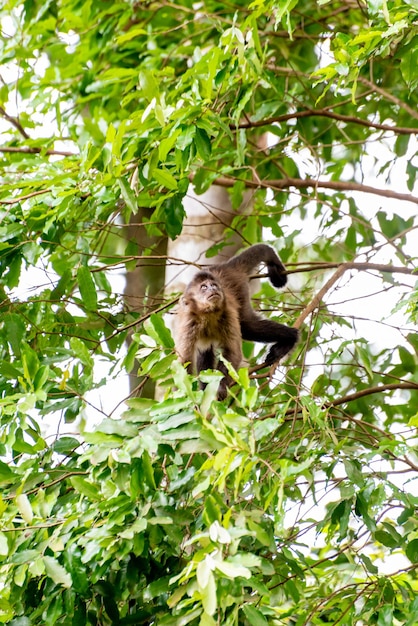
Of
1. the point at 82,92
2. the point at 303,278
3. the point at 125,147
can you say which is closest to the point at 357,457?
the point at 125,147

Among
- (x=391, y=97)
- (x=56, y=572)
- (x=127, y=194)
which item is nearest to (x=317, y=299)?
(x=127, y=194)

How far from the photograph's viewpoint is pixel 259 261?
6.48 m

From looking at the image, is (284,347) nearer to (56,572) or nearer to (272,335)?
(272,335)

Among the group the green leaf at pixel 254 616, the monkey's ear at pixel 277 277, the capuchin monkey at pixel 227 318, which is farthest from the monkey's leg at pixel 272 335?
the green leaf at pixel 254 616

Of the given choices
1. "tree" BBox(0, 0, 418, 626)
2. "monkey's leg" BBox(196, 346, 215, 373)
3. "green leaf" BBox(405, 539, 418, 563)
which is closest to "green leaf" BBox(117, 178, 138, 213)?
"tree" BBox(0, 0, 418, 626)

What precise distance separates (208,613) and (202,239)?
13.7ft

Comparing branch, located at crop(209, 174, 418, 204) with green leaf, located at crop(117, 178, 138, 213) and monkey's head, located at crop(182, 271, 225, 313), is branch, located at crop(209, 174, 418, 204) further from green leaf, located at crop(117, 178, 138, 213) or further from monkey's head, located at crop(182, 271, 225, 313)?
green leaf, located at crop(117, 178, 138, 213)

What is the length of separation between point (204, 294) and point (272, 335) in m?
0.59

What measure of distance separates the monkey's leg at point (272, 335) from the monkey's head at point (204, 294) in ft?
1.29

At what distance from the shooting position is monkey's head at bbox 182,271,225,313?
19.5ft

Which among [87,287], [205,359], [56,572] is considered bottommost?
[56,572]

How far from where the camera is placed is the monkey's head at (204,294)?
234 inches

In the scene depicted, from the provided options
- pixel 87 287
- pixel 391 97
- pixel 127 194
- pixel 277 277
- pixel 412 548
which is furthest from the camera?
pixel 277 277

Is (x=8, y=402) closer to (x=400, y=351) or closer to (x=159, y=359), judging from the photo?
(x=159, y=359)
